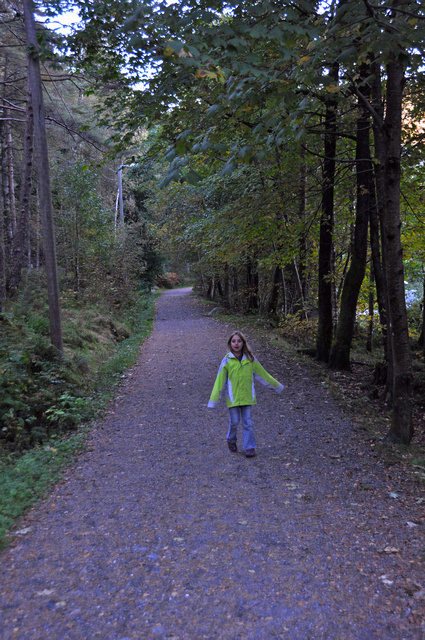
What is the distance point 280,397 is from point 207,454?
130 inches

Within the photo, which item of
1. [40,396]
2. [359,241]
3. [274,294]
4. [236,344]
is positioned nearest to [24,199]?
[40,396]

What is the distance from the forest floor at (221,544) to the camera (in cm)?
290

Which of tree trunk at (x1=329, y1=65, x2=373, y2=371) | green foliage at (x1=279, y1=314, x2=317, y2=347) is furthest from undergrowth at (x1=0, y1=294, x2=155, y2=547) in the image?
tree trunk at (x1=329, y1=65, x2=373, y2=371)

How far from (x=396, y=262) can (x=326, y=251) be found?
5.53 meters

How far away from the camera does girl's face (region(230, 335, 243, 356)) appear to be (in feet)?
19.0

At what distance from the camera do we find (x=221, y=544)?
3.80 m

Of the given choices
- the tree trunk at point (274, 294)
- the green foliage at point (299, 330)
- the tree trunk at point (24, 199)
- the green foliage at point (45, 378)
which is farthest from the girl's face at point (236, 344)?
the tree trunk at point (274, 294)

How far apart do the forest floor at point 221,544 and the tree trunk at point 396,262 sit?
0.65 meters

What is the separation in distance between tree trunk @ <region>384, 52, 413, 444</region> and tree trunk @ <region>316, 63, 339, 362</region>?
4213 millimetres

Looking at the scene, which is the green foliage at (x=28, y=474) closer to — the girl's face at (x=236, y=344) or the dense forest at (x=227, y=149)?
the dense forest at (x=227, y=149)

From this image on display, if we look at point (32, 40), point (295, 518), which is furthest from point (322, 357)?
point (32, 40)

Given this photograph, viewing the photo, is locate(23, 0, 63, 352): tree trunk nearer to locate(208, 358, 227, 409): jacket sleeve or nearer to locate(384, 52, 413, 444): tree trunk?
locate(208, 358, 227, 409): jacket sleeve

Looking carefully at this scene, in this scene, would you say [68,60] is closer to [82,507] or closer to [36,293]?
[82,507]

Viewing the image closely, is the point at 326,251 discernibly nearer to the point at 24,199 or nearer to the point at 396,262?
the point at 396,262
